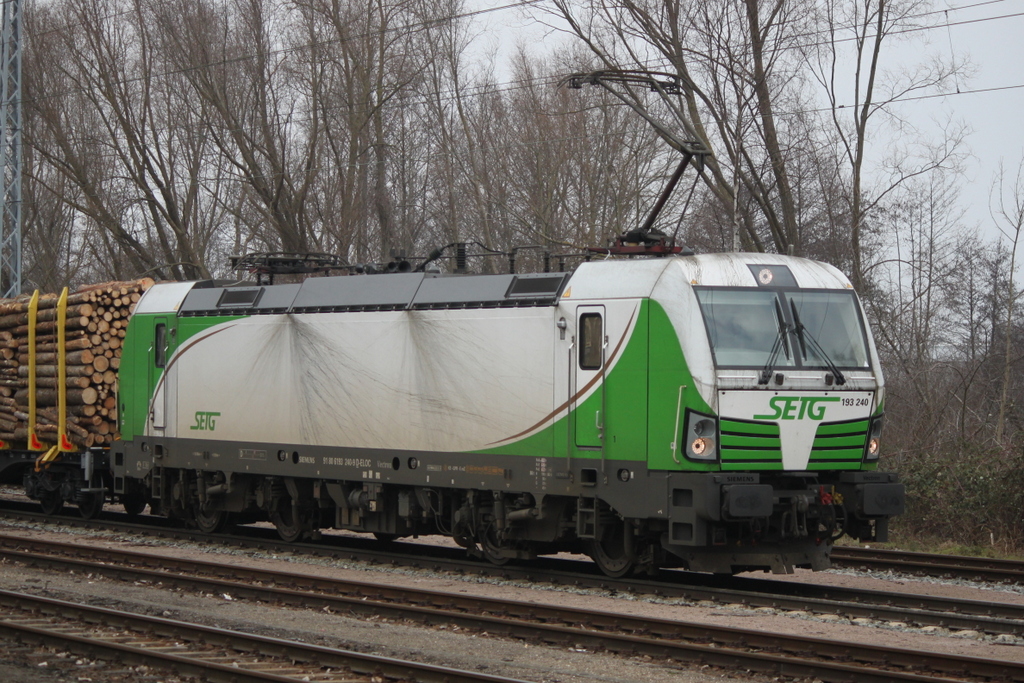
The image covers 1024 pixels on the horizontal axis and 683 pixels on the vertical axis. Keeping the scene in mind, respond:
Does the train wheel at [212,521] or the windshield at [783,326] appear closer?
the windshield at [783,326]

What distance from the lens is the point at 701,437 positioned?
11.5 metres

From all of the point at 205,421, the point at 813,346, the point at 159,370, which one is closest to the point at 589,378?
the point at 813,346

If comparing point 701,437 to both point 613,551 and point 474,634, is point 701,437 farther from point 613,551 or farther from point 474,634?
point 474,634

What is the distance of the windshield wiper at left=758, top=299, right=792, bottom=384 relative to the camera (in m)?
11.6

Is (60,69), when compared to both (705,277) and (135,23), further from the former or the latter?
(705,277)

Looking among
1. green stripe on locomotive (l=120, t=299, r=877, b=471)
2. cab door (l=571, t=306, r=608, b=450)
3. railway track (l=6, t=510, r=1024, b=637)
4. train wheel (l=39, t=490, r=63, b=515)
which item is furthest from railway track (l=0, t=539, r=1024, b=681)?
train wheel (l=39, t=490, r=63, b=515)

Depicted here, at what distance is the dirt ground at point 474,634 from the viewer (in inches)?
356

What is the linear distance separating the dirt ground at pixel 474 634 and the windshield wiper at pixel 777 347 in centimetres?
224

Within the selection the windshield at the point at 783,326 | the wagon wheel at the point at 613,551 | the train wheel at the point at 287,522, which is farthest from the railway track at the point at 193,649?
Answer: the train wheel at the point at 287,522

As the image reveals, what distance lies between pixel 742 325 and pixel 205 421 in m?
8.40

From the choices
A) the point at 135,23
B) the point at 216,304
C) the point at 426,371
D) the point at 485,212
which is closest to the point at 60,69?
the point at 135,23

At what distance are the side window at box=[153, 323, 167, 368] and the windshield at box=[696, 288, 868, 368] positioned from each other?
29.6 feet

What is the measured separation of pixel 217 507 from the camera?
17.4 m

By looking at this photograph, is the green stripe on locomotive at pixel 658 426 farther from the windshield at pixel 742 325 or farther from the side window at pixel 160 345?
the side window at pixel 160 345
